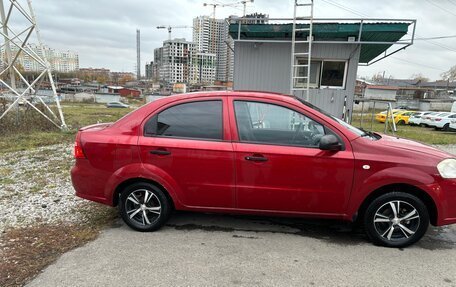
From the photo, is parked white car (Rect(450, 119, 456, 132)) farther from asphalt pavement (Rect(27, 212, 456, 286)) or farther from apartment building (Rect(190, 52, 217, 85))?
apartment building (Rect(190, 52, 217, 85))

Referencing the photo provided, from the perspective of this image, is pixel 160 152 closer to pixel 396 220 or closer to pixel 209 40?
pixel 396 220

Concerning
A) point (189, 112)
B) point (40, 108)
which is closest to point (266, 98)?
point (189, 112)

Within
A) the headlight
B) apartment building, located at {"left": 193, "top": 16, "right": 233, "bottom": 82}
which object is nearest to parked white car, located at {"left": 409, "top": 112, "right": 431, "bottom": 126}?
the headlight

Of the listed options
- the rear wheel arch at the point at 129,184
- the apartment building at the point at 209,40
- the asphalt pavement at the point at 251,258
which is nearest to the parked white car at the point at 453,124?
the asphalt pavement at the point at 251,258

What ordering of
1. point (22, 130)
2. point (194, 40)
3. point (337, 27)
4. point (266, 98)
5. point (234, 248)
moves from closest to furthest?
point (234, 248) < point (266, 98) < point (337, 27) < point (22, 130) < point (194, 40)

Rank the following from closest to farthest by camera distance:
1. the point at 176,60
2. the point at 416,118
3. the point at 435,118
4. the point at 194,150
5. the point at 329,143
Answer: the point at 329,143, the point at 194,150, the point at 435,118, the point at 416,118, the point at 176,60

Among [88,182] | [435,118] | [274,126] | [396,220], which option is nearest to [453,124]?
[435,118]

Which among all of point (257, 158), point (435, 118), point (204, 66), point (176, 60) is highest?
point (176, 60)

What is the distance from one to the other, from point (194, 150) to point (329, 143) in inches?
58.4

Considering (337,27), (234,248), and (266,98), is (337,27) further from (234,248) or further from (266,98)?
(234,248)

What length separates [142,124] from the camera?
3877 mm

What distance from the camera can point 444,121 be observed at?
25.3 metres

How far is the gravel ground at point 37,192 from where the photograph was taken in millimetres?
4367

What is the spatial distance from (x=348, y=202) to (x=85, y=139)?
3146mm
